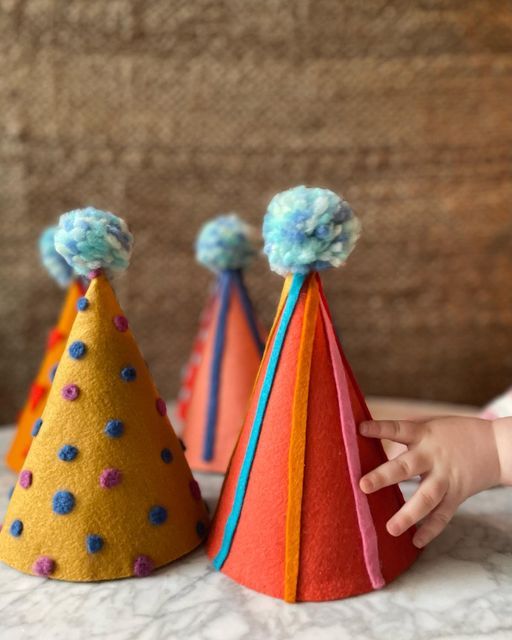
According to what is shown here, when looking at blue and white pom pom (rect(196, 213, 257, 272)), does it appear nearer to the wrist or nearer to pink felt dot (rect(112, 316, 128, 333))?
pink felt dot (rect(112, 316, 128, 333))

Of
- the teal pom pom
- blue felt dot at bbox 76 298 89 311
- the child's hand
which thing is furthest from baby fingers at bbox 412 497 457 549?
the teal pom pom

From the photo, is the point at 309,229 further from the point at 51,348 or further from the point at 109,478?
the point at 51,348

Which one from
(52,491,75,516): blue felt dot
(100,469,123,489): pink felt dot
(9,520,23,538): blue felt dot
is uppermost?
(100,469,123,489): pink felt dot

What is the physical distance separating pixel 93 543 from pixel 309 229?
0.28 m

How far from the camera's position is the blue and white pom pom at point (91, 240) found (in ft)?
1.69

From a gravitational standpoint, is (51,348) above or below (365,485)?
above

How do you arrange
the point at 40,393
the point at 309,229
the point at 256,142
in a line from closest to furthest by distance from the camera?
the point at 309,229
the point at 40,393
the point at 256,142

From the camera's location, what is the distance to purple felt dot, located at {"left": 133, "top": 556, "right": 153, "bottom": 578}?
1.68 feet

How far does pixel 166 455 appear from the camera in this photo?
546mm

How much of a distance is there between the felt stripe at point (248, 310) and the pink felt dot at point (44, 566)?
1.09ft

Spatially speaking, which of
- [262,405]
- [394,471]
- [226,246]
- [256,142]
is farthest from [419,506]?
[256,142]

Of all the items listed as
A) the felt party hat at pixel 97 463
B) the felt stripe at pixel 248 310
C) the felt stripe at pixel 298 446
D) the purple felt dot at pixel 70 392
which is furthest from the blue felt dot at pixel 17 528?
the felt stripe at pixel 248 310

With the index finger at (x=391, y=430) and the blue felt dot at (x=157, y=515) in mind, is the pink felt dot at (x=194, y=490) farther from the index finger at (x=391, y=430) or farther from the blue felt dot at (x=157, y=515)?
the index finger at (x=391, y=430)

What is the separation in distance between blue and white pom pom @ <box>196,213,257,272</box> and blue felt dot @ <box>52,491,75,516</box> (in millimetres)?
342
